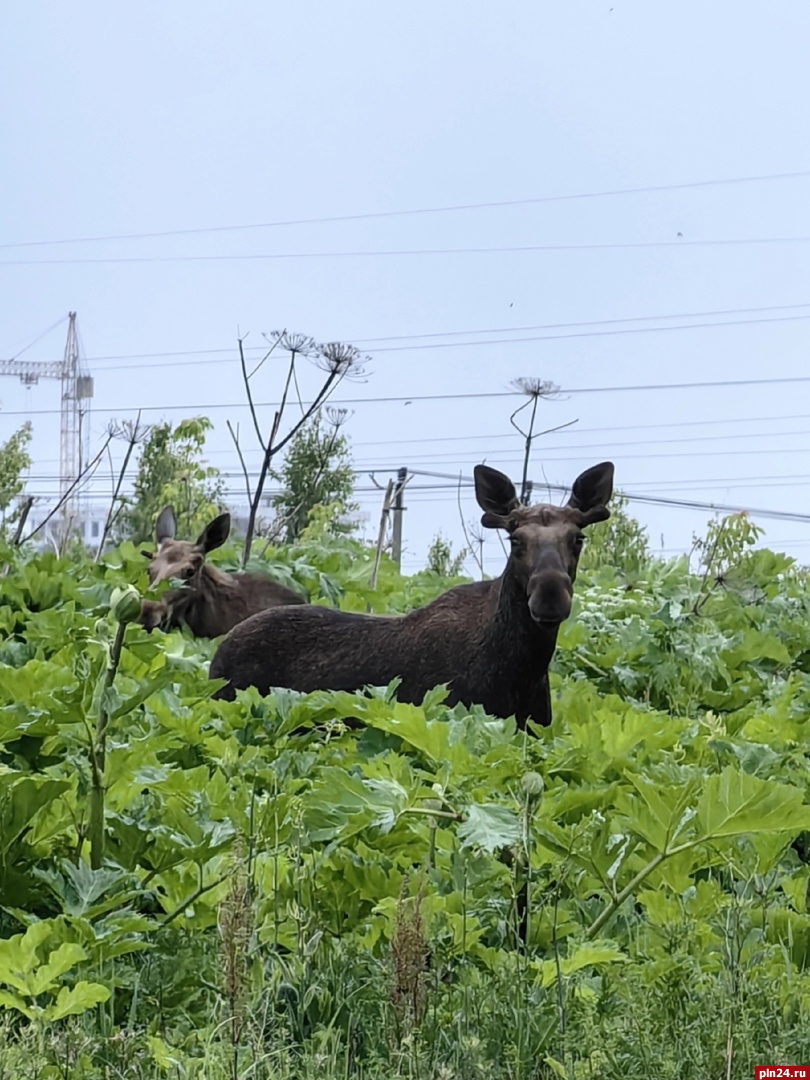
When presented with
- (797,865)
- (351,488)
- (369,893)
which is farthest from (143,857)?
(351,488)

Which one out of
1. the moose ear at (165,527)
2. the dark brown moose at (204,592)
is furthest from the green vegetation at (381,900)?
the moose ear at (165,527)

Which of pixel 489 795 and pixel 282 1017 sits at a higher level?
pixel 489 795

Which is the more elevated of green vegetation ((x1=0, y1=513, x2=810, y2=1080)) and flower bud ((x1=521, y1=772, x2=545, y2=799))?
flower bud ((x1=521, y1=772, x2=545, y2=799))

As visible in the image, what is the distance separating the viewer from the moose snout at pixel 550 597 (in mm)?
5738

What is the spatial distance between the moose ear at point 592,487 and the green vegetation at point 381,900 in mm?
2438

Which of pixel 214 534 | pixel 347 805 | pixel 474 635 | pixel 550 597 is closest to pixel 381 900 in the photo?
pixel 347 805

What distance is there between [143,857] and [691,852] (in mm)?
1197

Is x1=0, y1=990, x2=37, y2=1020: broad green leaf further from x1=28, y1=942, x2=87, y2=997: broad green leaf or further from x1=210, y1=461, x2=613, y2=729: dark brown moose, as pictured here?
x1=210, y1=461, x2=613, y2=729: dark brown moose

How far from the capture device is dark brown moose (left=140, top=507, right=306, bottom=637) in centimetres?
907

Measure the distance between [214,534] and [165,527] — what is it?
26.3 inches

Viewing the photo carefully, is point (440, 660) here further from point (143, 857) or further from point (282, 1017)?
point (282, 1017)

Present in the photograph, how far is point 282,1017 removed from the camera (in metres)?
2.66

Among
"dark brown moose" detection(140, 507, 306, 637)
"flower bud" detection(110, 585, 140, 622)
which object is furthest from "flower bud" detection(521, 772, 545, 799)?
"dark brown moose" detection(140, 507, 306, 637)

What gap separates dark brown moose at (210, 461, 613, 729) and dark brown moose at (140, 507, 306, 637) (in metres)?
2.19
